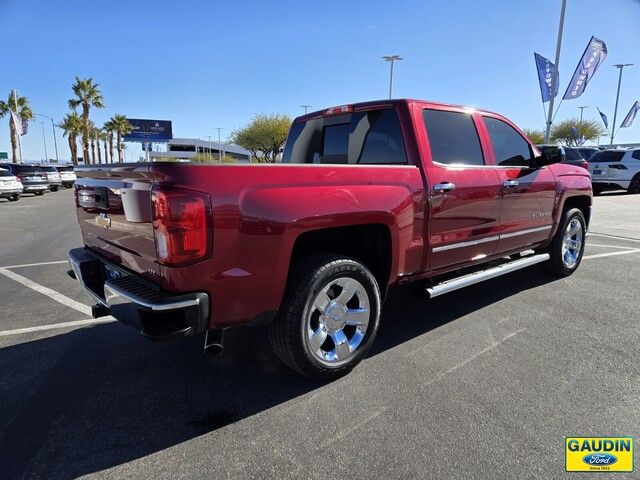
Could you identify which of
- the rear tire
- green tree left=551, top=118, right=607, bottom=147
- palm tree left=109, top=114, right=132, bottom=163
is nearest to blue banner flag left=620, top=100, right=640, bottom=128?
green tree left=551, top=118, right=607, bottom=147

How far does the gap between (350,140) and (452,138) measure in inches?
35.8

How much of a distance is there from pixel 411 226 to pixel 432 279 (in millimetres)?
780

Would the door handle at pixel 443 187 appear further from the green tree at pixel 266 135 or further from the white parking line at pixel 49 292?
the green tree at pixel 266 135

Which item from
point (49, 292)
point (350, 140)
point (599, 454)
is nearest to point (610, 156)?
point (350, 140)

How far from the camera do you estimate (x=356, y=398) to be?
2.82 meters

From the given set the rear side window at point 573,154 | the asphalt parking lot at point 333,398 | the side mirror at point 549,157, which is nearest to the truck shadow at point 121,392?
the asphalt parking lot at point 333,398

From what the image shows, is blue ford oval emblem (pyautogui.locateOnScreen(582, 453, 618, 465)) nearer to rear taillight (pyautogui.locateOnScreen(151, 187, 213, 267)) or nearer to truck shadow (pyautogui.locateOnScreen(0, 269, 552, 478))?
truck shadow (pyautogui.locateOnScreen(0, 269, 552, 478))

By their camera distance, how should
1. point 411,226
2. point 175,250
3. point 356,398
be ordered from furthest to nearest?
point 411,226 < point 356,398 < point 175,250

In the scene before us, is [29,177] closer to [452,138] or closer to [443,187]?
[452,138]

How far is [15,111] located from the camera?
4322 cm

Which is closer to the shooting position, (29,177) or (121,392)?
(121,392)

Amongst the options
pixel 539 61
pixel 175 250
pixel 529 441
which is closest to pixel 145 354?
pixel 175 250

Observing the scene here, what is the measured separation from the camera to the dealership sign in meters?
70.0

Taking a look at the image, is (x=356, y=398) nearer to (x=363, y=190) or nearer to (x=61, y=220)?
(x=363, y=190)
